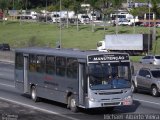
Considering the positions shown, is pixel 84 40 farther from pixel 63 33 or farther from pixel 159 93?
pixel 159 93

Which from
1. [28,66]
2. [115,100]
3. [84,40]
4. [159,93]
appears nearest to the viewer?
[115,100]

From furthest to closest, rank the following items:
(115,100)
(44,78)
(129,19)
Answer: (129,19)
(44,78)
(115,100)

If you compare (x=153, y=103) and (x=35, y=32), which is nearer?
(x=153, y=103)

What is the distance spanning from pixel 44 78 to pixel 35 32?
74241 millimetres

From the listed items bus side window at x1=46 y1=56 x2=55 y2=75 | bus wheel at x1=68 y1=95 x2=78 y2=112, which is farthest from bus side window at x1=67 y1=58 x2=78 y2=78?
bus side window at x1=46 y1=56 x2=55 y2=75

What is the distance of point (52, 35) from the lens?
92.5 metres

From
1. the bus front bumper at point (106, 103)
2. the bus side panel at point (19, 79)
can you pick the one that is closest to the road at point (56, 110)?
the bus front bumper at point (106, 103)

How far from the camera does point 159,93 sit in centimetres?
2972

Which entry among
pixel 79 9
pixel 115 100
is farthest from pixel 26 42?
pixel 115 100

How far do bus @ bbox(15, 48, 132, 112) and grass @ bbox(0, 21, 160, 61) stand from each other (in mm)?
48149

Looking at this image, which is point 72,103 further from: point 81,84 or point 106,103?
point 106,103

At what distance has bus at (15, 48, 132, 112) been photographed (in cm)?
2156

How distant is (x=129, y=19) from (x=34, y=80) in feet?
272

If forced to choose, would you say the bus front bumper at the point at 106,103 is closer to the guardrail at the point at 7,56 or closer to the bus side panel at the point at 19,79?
the bus side panel at the point at 19,79
